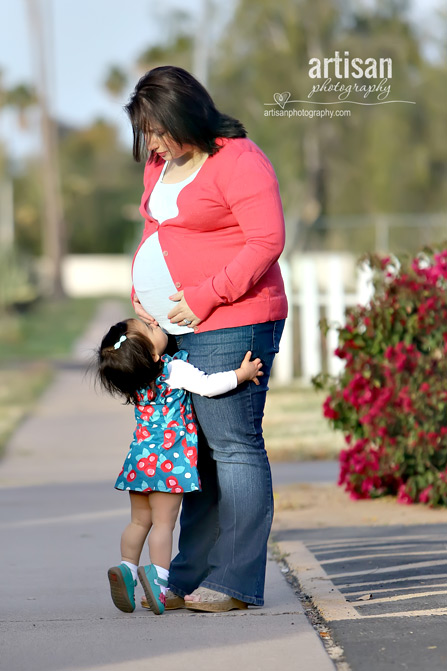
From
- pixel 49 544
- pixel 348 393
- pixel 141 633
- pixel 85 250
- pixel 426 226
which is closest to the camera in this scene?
pixel 141 633

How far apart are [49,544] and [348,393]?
5.71 ft

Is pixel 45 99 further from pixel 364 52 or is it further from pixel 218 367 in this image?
pixel 218 367

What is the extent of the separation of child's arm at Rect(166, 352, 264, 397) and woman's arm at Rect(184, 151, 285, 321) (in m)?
0.22

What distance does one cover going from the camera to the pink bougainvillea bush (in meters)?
5.80

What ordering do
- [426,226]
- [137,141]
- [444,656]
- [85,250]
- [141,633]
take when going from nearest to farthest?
[444,656], [141,633], [137,141], [426,226], [85,250]

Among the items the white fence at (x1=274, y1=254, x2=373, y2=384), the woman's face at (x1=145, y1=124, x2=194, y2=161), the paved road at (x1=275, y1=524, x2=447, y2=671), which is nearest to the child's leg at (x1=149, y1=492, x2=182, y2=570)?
the paved road at (x1=275, y1=524, x2=447, y2=671)

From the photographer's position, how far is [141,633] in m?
3.72

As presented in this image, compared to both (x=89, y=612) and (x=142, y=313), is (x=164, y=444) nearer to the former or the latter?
(x=142, y=313)

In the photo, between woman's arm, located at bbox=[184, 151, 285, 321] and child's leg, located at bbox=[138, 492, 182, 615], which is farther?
child's leg, located at bbox=[138, 492, 182, 615]

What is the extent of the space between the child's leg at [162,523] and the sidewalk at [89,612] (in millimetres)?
207

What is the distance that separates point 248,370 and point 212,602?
2.64ft

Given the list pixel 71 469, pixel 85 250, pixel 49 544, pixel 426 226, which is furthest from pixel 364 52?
pixel 85 250

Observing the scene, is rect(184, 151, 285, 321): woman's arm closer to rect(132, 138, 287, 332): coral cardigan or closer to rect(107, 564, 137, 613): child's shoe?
rect(132, 138, 287, 332): coral cardigan

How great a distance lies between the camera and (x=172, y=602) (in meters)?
4.03
